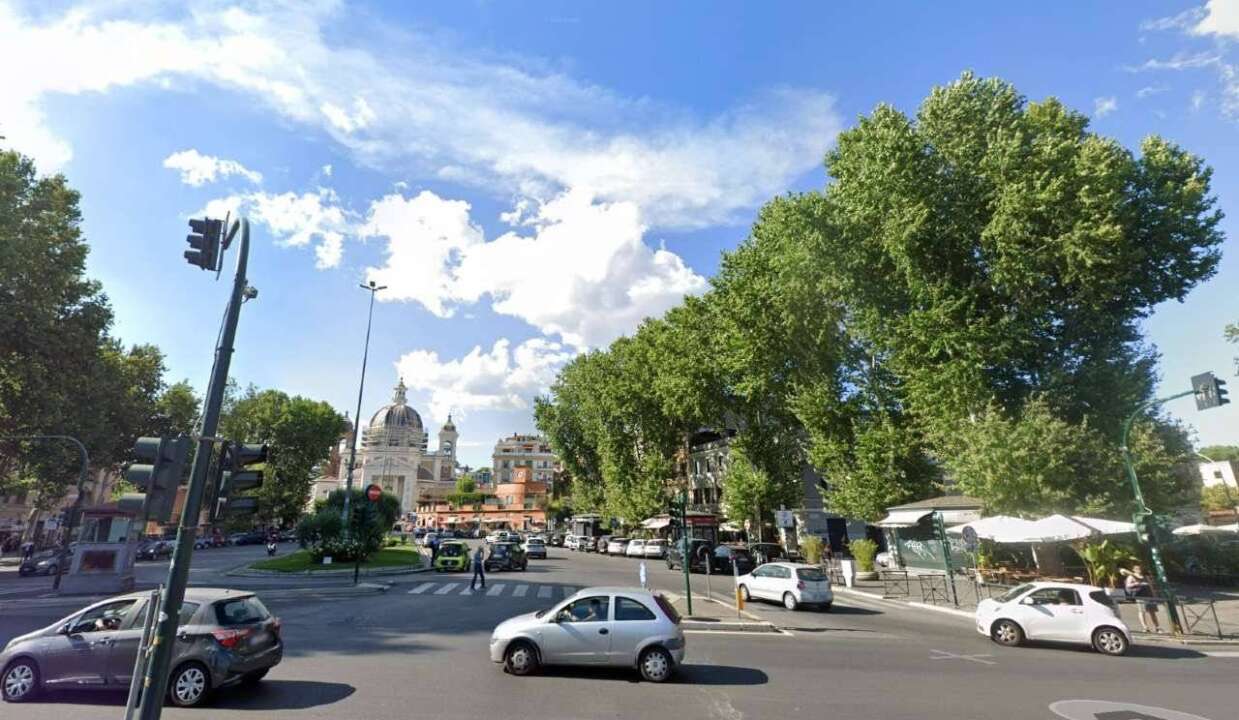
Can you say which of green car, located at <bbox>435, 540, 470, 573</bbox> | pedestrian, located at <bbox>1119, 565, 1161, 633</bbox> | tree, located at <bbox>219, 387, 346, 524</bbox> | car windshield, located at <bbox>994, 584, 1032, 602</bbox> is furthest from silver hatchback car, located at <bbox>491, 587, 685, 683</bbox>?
tree, located at <bbox>219, 387, 346, 524</bbox>

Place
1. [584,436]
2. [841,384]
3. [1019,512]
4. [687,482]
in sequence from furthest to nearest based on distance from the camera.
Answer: [584,436]
[687,482]
[841,384]
[1019,512]

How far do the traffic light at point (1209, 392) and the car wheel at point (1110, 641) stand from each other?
6535 mm

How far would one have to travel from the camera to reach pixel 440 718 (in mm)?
7434

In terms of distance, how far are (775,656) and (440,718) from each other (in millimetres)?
7053

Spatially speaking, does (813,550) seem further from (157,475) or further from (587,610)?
(157,475)

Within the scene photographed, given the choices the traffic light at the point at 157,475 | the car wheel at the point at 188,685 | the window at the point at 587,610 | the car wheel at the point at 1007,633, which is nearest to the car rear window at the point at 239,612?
the car wheel at the point at 188,685

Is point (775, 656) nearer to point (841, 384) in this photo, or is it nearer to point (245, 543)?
point (841, 384)

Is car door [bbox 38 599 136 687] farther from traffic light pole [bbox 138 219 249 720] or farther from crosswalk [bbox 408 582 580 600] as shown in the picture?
crosswalk [bbox 408 582 580 600]

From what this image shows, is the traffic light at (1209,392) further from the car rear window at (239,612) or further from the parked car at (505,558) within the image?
the parked car at (505,558)

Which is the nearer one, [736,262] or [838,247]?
[838,247]

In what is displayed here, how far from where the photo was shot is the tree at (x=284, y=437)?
222ft

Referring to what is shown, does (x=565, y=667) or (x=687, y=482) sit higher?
(x=687, y=482)

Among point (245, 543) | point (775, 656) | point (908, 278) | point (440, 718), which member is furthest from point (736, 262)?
point (245, 543)

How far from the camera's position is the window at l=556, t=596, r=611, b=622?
9913mm
